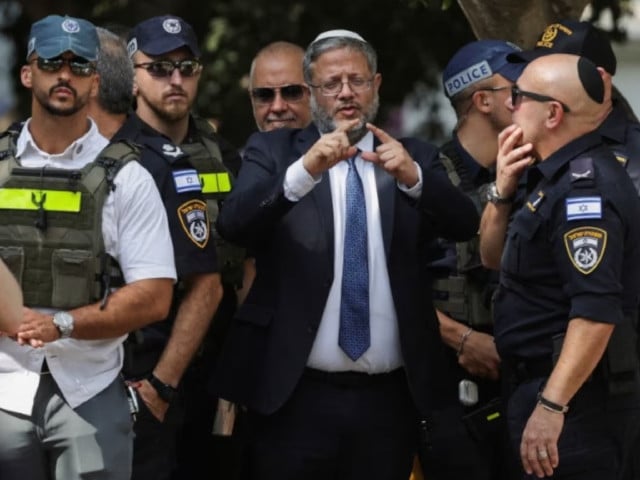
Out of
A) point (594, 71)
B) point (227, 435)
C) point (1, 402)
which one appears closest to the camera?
point (1, 402)

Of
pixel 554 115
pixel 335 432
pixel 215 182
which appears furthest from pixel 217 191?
pixel 554 115

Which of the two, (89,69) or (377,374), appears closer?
(89,69)

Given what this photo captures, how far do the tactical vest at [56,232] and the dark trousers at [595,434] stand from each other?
5.42ft

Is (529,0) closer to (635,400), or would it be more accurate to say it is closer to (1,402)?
(635,400)

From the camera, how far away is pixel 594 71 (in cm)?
592

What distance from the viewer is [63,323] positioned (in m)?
5.50

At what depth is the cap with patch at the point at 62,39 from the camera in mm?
5793

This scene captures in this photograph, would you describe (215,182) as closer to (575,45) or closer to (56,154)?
(56,154)

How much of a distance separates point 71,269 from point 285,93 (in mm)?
2067

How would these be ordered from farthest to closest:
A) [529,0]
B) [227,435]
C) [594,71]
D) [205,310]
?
[529,0], [227,435], [205,310], [594,71]

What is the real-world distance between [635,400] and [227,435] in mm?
1872

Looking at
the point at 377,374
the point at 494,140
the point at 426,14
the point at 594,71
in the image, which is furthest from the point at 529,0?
the point at 426,14

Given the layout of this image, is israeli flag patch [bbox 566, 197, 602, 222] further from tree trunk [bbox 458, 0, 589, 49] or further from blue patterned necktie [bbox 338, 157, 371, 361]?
tree trunk [bbox 458, 0, 589, 49]

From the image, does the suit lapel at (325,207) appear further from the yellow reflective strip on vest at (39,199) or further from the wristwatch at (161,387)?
the yellow reflective strip on vest at (39,199)
